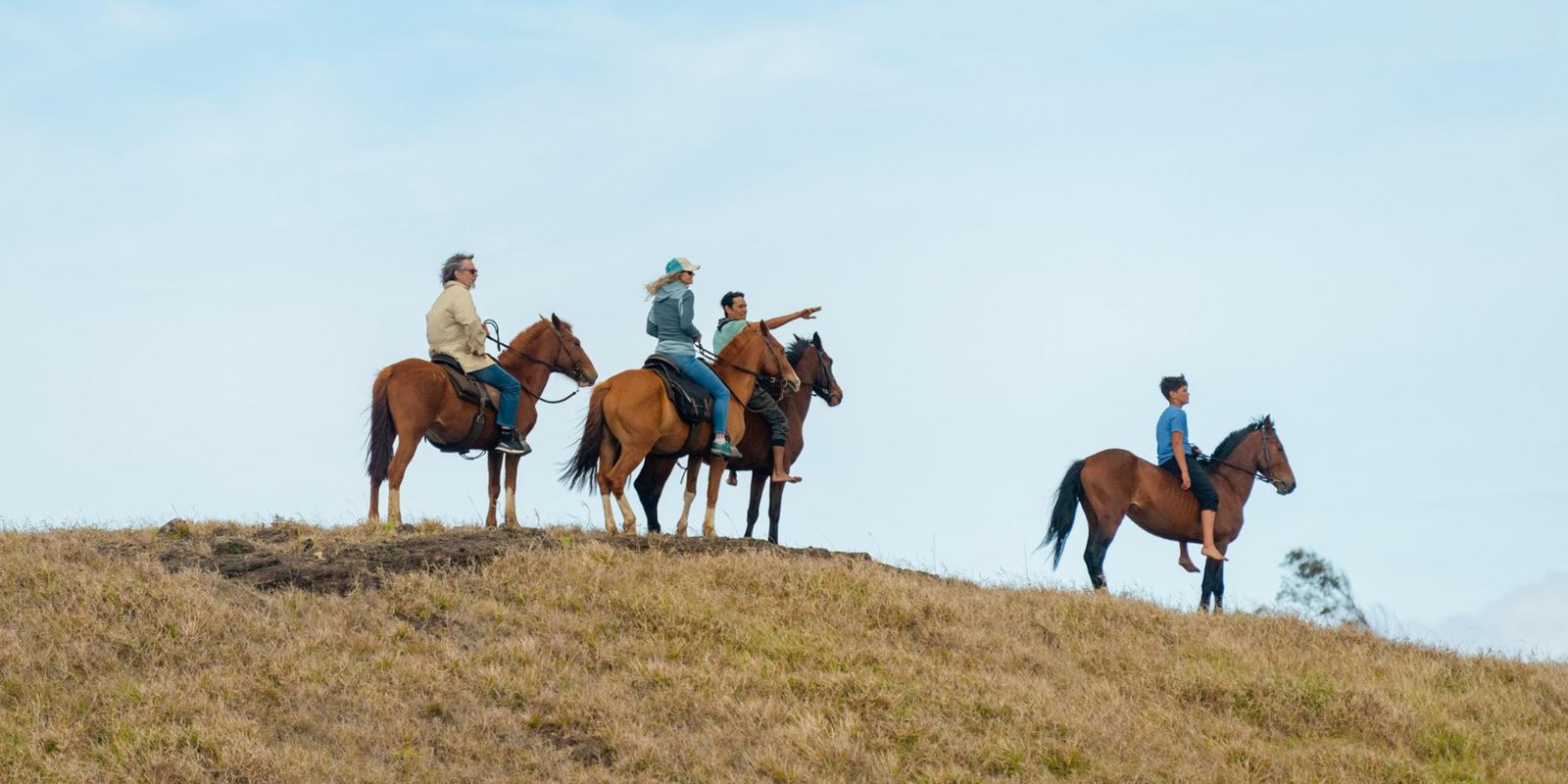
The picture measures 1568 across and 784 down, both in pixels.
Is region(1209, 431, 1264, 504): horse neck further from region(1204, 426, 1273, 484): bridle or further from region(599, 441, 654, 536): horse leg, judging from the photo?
region(599, 441, 654, 536): horse leg

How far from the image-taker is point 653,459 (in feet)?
58.2

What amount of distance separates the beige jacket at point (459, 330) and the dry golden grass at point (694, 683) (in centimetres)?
269

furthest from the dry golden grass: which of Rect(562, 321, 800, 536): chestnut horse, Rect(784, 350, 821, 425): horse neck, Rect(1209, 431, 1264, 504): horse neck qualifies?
Rect(1209, 431, 1264, 504): horse neck

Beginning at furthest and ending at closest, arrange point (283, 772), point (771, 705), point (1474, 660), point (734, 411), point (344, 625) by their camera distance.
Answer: point (734, 411)
point (1474, 660)
point (344, 625)
point (771, 705)
point (283, 772)

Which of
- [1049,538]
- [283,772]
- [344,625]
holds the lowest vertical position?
[283,772]

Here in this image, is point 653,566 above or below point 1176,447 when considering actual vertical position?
below

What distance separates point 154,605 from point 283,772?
3150mm

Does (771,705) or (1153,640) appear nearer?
(771,705)

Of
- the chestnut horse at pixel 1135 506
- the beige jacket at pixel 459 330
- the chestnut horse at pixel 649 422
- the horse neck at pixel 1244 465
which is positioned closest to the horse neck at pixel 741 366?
the chestnut horse at pixel 649 422

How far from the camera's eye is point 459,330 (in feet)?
57.7

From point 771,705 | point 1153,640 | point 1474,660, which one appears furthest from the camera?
point 1474,660

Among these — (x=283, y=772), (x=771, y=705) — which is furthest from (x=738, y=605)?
(x=283, y=772)

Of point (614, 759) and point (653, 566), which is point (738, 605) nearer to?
point (653, 566)

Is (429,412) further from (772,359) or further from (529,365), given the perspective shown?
(772,359)
